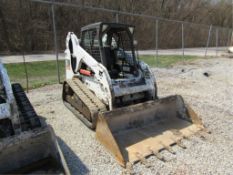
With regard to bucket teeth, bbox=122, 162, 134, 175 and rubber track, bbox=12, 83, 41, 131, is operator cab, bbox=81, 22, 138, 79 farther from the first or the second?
bucket teeth, bbox=122, 162, 134, 175

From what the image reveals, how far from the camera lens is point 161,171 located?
3.59m

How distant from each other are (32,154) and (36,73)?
28.4 feet

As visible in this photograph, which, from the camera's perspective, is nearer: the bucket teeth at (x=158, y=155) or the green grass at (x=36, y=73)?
the bucket teeth at (x=158, y=155)

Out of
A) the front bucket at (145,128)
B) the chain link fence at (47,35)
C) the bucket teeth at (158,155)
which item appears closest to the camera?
the bucket teeth at (158,155)

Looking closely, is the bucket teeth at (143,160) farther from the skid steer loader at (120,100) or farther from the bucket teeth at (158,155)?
the bucket teeth at (158,155)

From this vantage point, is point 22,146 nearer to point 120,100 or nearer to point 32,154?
point 32,154

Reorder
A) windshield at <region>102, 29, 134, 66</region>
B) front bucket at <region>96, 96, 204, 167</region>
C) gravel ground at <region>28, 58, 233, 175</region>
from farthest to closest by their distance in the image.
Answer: windshield at <region>102, 29, 134, 66</region> < front bucket at <region>96, 96, 204, 167</region> < gravel ground at <region>28, 58, 233, 175</region>

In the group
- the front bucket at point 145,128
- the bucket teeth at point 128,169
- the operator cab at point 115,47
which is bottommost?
the bucket teeth at point 128,169

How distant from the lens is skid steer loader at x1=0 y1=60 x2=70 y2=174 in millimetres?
3160

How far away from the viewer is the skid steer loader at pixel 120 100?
4188mm

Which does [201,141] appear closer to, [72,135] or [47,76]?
[72,135]

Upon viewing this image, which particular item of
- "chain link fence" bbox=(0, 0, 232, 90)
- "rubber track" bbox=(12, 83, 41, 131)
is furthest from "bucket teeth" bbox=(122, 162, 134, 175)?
"chain link fence" bbox=(0, 0, 232, 90)

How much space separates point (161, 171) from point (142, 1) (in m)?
25.3

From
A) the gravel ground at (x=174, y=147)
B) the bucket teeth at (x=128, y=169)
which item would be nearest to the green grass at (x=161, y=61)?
the gravel ground at (x=174, y=147)
